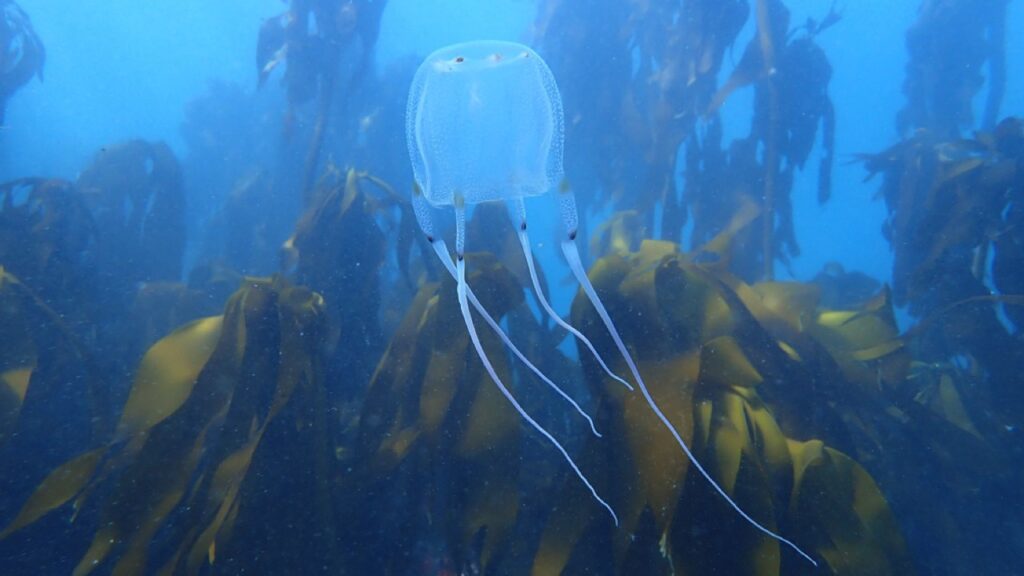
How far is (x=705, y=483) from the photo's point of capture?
1.85m

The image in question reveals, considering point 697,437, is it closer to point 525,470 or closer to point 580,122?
point 525,470

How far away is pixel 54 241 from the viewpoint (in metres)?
3.75

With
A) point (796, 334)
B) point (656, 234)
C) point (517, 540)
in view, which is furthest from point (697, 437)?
point (656, 234)

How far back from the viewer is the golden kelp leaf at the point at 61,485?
191 cm

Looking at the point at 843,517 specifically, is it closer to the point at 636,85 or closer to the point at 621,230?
the point at 621,230

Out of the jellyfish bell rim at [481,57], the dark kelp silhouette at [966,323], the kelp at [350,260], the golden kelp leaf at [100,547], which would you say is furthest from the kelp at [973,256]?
the golden kelp leaf at [100,547]

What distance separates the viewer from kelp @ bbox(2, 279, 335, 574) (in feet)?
6.32

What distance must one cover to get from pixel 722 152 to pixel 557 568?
4.50 metres

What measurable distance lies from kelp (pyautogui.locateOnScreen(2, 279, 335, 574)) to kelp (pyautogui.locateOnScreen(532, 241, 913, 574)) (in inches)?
45.3

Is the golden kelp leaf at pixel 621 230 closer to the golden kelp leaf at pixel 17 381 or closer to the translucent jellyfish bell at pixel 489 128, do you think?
the translucent jellyfish bell at pixel 489 128

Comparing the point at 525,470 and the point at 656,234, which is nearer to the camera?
the point at 525,470

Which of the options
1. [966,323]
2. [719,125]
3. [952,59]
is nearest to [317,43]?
[719,125]

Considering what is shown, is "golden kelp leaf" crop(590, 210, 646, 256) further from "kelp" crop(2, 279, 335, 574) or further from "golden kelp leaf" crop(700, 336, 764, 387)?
"kelp" crop(2, 279, 335, 574)

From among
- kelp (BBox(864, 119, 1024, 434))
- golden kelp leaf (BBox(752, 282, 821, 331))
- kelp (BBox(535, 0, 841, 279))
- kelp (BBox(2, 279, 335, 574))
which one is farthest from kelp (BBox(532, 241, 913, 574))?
kelp (BBox(535, 0, 841, 279))
